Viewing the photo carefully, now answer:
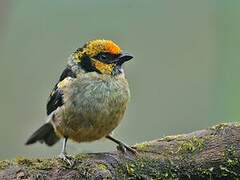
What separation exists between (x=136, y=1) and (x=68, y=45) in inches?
29.0

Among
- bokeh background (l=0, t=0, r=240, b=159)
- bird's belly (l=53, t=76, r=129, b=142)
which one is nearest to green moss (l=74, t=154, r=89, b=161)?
bird's belly (l=53, t=76, r=129, b=142)

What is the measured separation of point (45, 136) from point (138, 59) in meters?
1.54

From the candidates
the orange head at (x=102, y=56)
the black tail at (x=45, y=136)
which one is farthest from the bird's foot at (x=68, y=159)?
the black tail at (x=45, y=136)

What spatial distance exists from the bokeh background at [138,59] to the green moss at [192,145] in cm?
184

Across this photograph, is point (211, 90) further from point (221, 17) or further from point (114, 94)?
point (114, 94)

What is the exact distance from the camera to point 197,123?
5.81 meters

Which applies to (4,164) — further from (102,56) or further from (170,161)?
(102,56)

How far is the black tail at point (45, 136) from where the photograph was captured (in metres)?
4.50

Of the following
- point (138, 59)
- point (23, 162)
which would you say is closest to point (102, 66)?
point (23, 162)

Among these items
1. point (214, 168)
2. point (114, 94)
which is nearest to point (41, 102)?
point (114, 94)

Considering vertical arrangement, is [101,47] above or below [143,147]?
above

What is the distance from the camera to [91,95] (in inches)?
157

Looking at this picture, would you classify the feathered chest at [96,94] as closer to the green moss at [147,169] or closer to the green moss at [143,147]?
the green moss at [143,147]

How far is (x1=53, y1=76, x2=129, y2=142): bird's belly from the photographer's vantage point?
12.9 ft
